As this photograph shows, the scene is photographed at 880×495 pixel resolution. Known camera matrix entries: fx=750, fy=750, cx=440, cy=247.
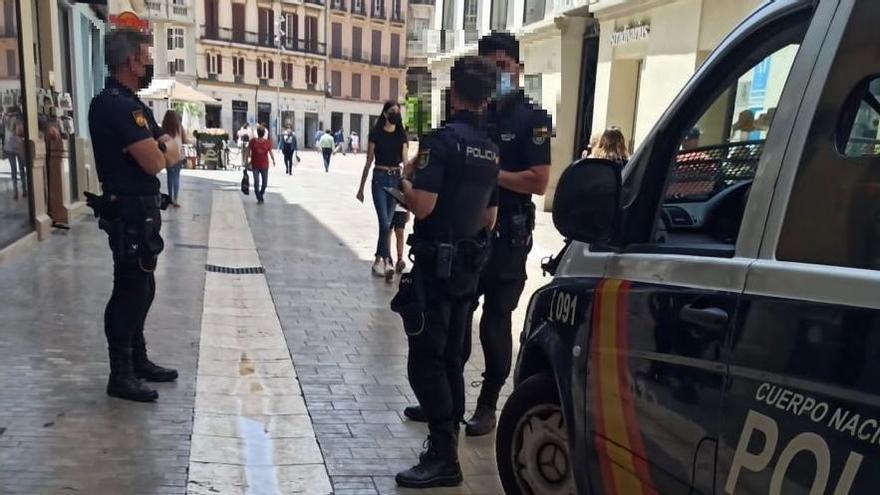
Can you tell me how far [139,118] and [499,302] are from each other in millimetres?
2175

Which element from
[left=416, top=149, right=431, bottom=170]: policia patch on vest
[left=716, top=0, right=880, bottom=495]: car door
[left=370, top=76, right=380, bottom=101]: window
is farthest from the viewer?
[left=370, top=76, right=380, bottom=101]: window

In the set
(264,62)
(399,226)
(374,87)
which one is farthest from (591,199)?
(374,87)

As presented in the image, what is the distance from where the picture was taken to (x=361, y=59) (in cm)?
6888


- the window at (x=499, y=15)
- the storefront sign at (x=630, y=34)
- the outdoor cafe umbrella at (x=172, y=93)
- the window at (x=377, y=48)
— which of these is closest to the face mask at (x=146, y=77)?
the storefront sign at (x=630, y=34)

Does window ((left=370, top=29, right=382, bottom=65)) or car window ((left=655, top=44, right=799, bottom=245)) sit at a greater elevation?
window ((left=370, top=29, right=382, bottom=65))

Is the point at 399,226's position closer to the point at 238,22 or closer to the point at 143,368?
the point at 143,368

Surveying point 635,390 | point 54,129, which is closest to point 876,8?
point 635,390

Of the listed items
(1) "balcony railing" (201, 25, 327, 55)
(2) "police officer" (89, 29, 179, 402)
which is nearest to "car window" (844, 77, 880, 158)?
(2) "police officer" (89, 29, 179, 402)

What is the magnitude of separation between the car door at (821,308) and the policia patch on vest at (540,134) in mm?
2204

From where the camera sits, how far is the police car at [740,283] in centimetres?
165

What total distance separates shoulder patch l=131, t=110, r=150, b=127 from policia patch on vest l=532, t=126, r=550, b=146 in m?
A: 2.10

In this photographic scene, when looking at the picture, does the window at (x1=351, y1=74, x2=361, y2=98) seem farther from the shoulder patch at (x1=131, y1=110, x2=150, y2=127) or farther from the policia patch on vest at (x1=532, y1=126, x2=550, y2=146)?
the policia patch on vest at (x1=532, y1=126, x2=550, y2=146)

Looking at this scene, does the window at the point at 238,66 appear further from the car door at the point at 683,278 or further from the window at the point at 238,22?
the car door at the point at 683,278

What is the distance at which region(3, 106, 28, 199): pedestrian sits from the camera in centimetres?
861
